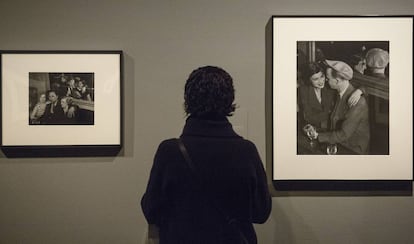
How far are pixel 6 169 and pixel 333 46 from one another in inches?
62.1

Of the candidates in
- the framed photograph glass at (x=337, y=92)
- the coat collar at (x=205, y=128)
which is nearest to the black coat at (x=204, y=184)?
the coat collar at (x=205, y=128)

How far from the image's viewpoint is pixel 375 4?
1990mm

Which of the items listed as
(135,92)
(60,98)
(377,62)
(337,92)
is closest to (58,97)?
(60,98)

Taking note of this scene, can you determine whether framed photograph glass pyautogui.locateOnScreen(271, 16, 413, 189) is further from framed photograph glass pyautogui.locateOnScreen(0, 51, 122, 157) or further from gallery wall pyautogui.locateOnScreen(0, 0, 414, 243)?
framed photograph glass pyautogui.locateOnScreen(0, 51, 122, 157)

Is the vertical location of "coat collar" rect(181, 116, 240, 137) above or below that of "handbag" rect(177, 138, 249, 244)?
above

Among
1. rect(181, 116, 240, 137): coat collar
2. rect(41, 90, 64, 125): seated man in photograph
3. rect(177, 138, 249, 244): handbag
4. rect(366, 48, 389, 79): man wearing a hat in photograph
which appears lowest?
rect(177, 138, 249, 244): handbag

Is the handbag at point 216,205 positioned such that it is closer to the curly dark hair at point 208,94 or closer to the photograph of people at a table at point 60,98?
the curly dark hair at point 208,94

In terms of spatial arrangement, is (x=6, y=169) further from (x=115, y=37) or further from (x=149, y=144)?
(x=115, y=37)

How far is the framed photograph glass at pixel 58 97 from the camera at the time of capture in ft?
6.35

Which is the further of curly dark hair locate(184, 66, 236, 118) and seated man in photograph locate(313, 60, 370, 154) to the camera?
seated man in photograph locate(313, 60, 370, 154)

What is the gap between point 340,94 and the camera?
194cm

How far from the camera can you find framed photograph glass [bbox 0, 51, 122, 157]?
1936mm

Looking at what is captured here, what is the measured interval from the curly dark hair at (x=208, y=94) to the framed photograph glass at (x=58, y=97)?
0.70m

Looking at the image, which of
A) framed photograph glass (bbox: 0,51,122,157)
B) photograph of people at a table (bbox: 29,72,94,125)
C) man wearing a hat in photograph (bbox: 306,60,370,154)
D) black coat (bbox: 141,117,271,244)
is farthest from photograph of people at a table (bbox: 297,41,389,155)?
photograph of people at a table (bbox: 29,72,94,125)
